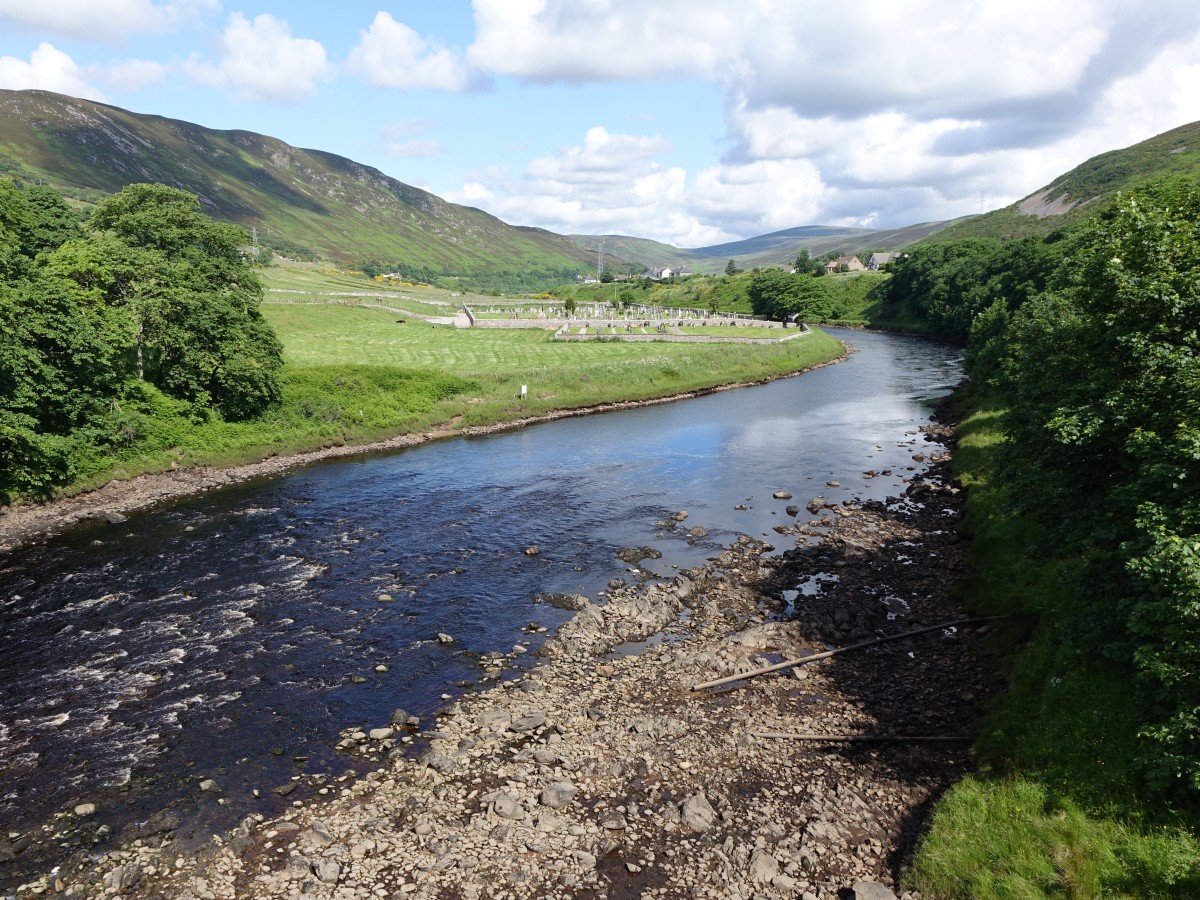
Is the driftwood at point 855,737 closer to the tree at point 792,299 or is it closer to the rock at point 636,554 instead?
the rock at point 636,554

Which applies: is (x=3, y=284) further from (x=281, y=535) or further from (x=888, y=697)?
(x=888, y=697)

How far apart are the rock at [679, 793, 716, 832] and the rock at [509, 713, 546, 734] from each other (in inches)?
221

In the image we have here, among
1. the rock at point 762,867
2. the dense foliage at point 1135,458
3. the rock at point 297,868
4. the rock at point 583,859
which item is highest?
the dense foliage at point 1135,458

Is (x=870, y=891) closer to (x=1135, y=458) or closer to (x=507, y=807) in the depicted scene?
(x=507, y=807)

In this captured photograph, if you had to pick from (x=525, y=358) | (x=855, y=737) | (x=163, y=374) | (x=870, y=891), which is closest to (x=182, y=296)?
(x=163, y=374)

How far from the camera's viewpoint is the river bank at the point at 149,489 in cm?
3994

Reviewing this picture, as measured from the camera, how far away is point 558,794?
19469 mm

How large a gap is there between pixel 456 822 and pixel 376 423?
49.9m

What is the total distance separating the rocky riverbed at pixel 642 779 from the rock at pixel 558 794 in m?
0.05

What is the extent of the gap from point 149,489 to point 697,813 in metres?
43.5

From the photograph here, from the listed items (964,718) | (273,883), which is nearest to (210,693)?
(273,883)

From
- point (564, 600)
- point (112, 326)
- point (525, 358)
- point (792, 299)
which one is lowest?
point (564, 600)

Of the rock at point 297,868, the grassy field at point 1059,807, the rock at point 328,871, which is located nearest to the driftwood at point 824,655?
the grassy field at point 1059,807

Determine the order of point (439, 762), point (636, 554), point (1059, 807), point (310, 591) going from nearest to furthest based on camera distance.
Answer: point (1059, 807), point (439, 762), point (310, 591), point (636, 554)
